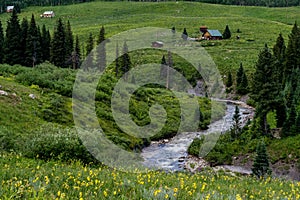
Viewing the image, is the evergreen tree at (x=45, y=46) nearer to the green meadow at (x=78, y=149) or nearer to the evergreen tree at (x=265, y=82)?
the green meadow at (x=78, y=149)

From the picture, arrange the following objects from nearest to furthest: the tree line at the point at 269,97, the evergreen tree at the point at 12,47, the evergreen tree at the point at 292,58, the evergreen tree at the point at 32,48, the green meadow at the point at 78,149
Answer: the green meadow at the point at 78,149
the tree line at the point at 269,97
the evergreen tree at the point at 292,58
the evergreen tree at the point at 12,47
the evergreen tree at the point at 32,48

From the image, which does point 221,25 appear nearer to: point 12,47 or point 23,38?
point 23,38

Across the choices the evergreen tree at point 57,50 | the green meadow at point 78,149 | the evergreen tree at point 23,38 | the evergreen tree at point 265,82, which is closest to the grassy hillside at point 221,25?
the green meadow at point 78,149

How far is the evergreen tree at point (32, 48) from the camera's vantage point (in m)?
65.5

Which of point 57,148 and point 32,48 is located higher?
point 32,48

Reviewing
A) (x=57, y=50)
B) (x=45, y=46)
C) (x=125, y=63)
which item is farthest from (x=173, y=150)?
(x=45, y=46)

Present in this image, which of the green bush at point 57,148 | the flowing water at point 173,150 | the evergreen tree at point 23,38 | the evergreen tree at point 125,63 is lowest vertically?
the flowing water at point 173,150

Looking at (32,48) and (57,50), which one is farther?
(57,50)

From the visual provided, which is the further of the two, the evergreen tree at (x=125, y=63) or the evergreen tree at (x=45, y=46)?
the evergreen tree at (x=125, y=63)

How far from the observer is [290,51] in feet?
211

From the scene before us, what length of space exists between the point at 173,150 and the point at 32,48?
36.7 m

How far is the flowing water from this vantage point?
36469 millimetres

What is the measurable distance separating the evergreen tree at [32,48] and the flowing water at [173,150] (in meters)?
31.9

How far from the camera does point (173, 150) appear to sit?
139 ft
